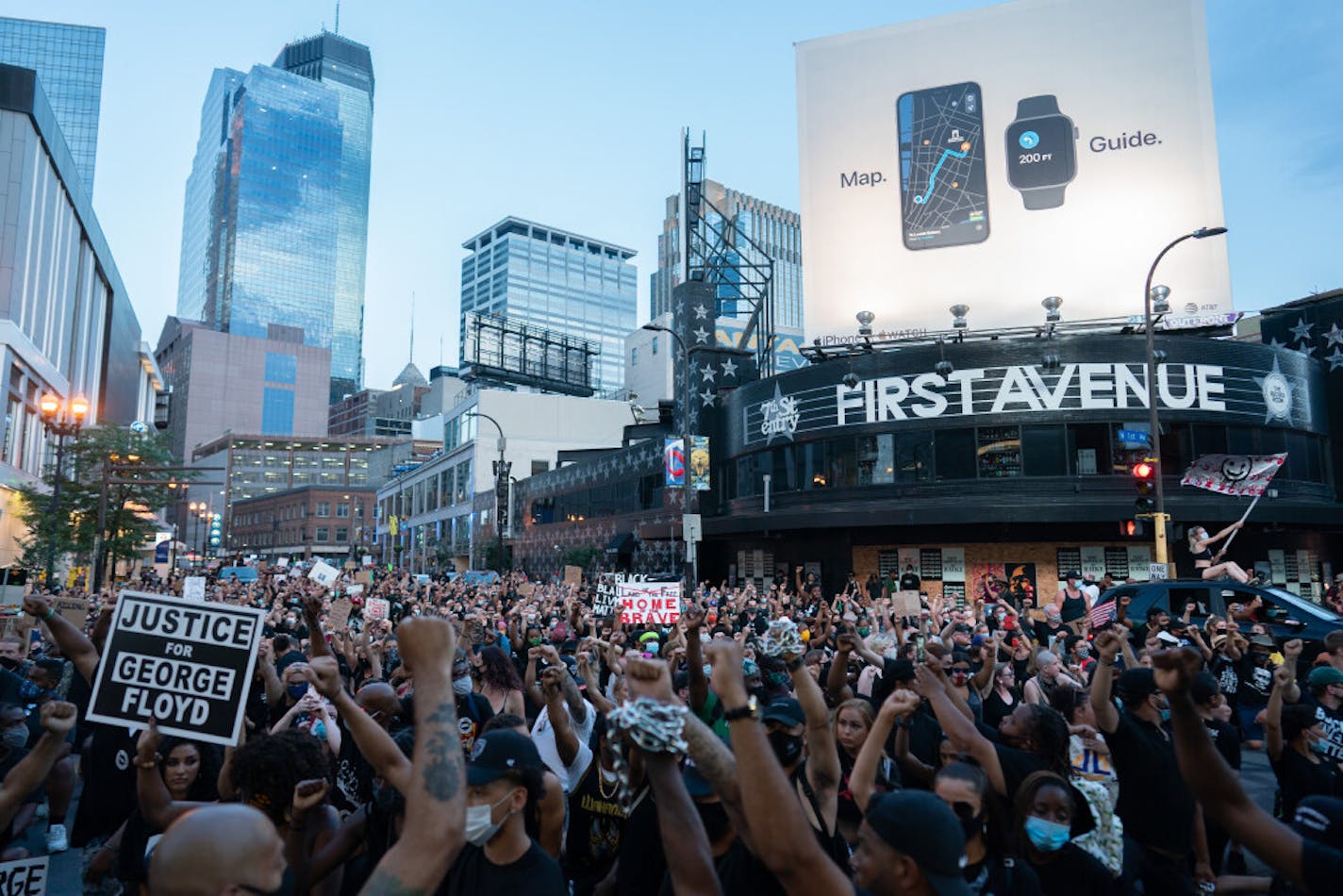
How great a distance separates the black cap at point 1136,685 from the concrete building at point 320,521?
461 feet

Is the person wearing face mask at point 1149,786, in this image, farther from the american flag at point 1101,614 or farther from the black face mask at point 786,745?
the american flag at point 1101,614

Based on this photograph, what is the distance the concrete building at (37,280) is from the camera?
1720 inches

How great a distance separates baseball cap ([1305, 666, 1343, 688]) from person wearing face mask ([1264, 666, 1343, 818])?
1117mm

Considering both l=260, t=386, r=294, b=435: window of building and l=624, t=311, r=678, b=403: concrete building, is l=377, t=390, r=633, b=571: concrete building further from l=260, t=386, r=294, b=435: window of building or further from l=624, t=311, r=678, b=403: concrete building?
l=260, t=386, r=294, b=435: window of building

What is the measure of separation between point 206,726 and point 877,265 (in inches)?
1453

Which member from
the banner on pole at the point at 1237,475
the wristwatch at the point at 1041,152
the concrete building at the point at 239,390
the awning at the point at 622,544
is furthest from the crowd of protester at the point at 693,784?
the concrete building at the point at 239,390

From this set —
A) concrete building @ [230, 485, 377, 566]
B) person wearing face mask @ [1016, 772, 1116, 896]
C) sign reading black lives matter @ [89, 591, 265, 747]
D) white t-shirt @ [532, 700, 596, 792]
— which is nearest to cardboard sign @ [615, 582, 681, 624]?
white t-shirt @ [532, 700, 596, 792]

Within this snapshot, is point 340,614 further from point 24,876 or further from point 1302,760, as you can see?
point 1302,760

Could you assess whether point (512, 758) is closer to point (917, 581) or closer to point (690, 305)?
point (917, 581)

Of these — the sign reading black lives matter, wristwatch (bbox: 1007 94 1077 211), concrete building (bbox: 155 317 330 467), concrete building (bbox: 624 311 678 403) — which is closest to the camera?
the sign reading black lives matter

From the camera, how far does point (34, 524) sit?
40.2 meters

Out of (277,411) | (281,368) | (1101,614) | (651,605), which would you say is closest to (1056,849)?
(651,605)

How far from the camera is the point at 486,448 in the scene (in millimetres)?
74500

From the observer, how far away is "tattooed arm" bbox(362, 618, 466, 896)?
236cm
